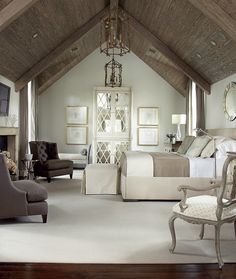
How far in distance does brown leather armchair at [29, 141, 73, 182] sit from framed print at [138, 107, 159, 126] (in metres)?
3.29

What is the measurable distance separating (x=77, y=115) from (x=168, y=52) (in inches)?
144

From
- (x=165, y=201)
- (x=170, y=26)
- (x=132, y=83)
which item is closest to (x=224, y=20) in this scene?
(x=170, y=26)

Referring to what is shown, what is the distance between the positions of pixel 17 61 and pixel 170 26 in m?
3.13

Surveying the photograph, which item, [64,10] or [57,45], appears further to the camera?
[57,45]

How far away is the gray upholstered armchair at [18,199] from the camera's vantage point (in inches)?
161

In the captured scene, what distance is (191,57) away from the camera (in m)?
7.90

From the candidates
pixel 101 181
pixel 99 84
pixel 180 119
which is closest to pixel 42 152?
pixel 101 181

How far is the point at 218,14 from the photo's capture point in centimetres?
489

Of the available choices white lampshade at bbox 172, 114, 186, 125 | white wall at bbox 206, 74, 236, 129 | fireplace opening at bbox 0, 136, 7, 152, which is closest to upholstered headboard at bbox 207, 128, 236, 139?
white wall at bbox 206, 74, 236, 129

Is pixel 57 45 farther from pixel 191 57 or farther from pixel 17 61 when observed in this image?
pixel 191 57

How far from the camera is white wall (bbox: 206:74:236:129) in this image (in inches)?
291

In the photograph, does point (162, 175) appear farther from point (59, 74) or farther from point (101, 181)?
point (59, 74)

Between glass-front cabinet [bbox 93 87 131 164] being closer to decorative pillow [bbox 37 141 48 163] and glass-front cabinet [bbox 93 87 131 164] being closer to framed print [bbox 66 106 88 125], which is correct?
framed print [bbox 66 106 88 125]

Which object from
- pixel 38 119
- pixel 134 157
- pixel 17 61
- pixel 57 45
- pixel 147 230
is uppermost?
pixel 57 45
